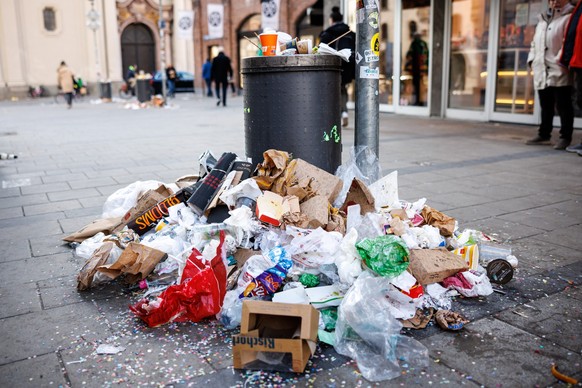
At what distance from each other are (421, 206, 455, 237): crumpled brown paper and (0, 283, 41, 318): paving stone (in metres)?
2.48

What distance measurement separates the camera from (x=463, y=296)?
304 centimetres

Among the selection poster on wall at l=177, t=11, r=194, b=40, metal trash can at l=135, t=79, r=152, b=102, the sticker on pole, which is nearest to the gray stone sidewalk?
the sticker on pole

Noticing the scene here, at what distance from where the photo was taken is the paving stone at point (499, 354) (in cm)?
224

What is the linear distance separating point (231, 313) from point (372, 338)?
74cm

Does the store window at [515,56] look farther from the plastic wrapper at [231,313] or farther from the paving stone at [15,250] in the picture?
the paving stone at [15,250]

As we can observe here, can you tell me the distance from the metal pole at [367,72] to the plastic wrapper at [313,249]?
1455 millimetres

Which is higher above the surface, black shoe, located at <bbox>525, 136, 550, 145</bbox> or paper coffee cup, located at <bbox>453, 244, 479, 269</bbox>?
black shoe, located at <bbox>525, 136, 550, 145</bbox>

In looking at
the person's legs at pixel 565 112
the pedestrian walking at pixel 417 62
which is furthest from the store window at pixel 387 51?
the person's legs at pixel 565 112

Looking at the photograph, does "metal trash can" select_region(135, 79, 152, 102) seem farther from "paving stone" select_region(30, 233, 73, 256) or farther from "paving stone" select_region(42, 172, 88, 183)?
"paving stone" select_region(30, 233, 73, 256)

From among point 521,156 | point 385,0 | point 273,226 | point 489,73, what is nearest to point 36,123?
point 385,0

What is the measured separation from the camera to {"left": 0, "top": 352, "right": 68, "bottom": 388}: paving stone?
227 cm

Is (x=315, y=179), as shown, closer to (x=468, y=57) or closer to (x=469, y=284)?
(x=469, y=284)

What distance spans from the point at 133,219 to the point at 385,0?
11878mm

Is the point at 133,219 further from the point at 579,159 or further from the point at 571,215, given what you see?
the point at 579,159
